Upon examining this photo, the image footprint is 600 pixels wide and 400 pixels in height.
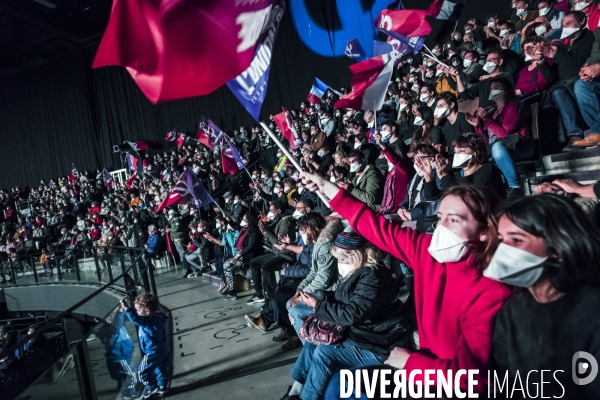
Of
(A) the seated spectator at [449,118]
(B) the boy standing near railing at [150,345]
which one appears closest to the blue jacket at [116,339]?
(B) the boy standing near railing at [150,345]

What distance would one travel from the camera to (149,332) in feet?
14.1

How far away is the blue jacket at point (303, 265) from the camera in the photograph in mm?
4715

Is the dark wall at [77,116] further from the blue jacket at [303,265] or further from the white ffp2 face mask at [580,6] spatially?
the blue jacket at [303,265]

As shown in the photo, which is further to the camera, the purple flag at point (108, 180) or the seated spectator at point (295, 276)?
the purple flag at point (108, 180)

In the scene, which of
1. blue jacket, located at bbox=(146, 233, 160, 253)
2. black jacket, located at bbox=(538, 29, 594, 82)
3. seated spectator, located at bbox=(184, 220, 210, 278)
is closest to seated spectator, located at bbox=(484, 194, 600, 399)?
black jacket, located at bbox=(538, 29, 594, 82)

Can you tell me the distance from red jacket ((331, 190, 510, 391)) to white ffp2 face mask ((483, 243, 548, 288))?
0.20 metres

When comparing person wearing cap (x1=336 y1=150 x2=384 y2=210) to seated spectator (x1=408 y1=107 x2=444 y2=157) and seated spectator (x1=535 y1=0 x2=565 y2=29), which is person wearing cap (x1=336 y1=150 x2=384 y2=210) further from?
seated spectator (x1=535 y1=0 x2=565 y2=29)

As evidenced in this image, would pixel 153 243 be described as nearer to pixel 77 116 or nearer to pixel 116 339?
pixel 116 339

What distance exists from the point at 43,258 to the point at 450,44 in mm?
12008

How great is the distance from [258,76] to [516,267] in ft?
6.40

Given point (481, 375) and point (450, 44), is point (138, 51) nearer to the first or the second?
point (481, 375)

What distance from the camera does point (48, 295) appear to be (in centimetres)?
1244

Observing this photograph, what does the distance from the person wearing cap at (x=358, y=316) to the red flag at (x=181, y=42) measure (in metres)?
1.34

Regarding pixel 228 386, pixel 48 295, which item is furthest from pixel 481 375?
pixel 48 295
